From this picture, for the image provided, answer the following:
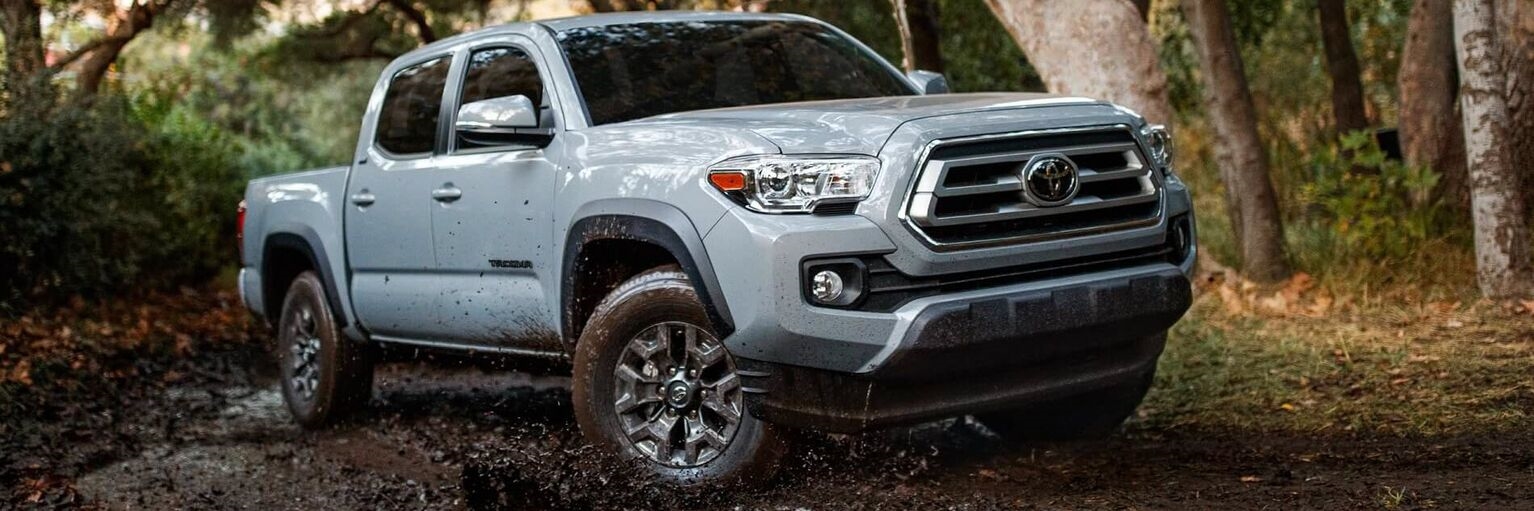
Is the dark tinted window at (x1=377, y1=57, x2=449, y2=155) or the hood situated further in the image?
the dark tinted window at (x1=377, y1=57, x2=449, y2=155)

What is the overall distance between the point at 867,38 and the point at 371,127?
8906 millimetres

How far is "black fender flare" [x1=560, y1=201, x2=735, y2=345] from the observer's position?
5.04m

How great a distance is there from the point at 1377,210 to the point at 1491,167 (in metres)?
1.44

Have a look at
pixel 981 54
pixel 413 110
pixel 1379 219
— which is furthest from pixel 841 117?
pixel 981 54

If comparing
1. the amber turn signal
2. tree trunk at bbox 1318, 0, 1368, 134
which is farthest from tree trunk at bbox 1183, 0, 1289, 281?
the amber turn signal

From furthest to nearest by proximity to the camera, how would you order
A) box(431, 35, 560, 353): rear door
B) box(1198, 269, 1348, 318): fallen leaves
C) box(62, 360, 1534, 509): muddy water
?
box(1198, 269, 1348, 318): fallen leaves
box(431, 35, 560, 353): rear door
box(62, 360, 1534, 509): muddy water

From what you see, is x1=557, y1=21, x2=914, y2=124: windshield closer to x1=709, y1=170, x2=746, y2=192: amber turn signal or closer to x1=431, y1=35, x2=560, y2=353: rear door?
x1=431, y1=35, x2=560, y2=353: rear door

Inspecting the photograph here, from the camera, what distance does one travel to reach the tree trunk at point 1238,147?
960cm

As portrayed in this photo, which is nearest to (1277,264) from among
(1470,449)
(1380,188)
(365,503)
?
(1380,188)

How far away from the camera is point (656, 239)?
205 inches

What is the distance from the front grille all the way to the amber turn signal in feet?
1.71

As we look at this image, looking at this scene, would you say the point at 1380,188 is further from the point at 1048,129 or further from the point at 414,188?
the point at 414,188

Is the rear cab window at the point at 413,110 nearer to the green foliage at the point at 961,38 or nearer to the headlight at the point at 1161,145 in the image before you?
the headlight at the point at 1161,145

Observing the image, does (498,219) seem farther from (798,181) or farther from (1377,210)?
(1377,210)
